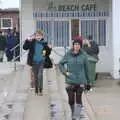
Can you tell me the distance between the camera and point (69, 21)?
22453 mm

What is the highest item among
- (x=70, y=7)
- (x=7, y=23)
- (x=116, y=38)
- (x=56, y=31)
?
(x=7, y=23)

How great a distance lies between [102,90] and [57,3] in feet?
24.5

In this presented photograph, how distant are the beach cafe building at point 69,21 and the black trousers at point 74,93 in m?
12.2

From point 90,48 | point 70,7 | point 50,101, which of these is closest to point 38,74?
point 50,101

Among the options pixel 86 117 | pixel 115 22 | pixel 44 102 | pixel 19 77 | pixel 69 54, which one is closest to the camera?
→ pixel 69 54

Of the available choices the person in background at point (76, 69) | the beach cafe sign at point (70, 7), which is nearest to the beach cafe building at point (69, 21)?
the beach cafe sign at point (70, 7)

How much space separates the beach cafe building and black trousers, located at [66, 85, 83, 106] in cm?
1221

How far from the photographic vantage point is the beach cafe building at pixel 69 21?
→ 22172 mm

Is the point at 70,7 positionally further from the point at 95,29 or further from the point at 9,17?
the point at 9,17

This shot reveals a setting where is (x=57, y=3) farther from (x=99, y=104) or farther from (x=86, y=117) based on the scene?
(x=86, y=117)

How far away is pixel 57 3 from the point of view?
22.2 metres

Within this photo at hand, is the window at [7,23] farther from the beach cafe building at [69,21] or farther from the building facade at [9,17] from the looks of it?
the beach cafe building at [69,21]

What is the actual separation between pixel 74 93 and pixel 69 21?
12.9 metres

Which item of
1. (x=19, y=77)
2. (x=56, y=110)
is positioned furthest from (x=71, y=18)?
(x=56, y=110)
